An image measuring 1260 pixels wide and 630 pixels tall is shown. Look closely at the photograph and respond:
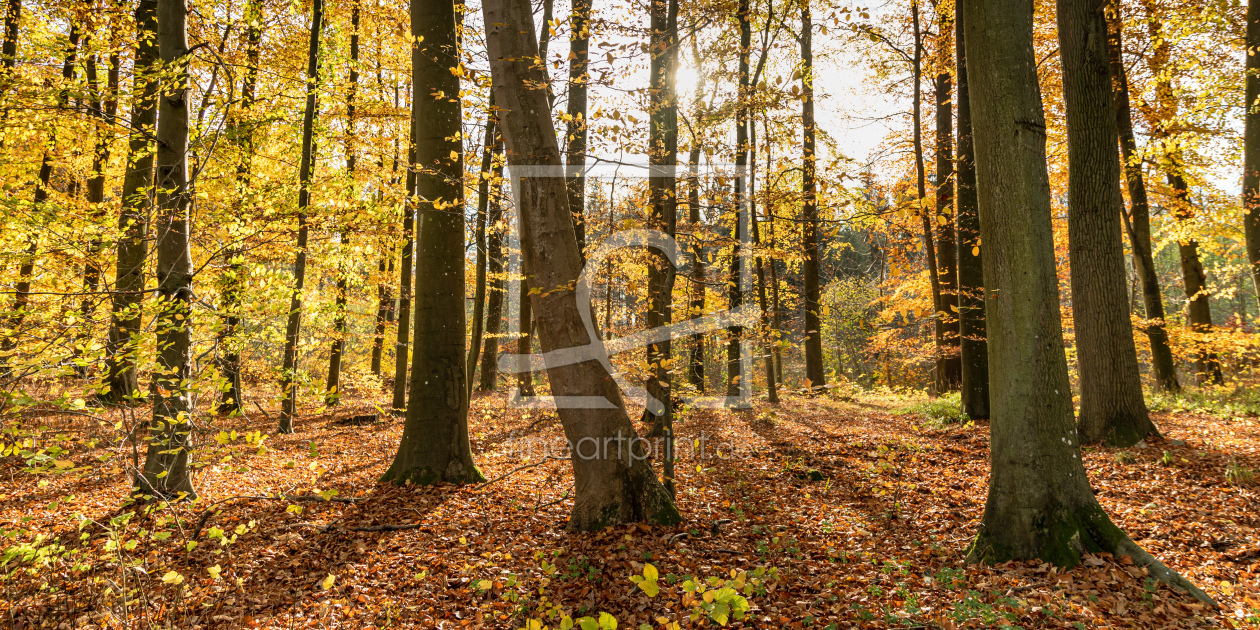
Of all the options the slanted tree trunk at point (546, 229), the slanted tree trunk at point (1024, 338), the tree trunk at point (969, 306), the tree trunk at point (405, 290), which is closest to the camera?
the slanted tree trunk at point (1024, 338)

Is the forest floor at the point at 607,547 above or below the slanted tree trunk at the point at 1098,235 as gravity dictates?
below

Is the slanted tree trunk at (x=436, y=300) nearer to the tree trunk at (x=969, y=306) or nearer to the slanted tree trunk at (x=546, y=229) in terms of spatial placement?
the slanted tree trunk at (x=546, y=229)

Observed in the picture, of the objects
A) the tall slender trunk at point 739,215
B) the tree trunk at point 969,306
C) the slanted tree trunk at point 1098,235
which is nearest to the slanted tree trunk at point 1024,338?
the tall slender trunk at point 739,215

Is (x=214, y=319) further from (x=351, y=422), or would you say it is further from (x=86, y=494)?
(x=351, y=422)

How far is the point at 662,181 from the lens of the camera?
23.9 ft

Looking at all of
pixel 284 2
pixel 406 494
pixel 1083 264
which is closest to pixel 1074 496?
pixel 1083 264

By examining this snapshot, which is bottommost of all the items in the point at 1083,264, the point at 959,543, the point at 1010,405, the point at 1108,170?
the point at 959,543

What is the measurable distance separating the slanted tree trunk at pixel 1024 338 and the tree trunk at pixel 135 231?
6109mm

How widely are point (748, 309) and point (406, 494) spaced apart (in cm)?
802

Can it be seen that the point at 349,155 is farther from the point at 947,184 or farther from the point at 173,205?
the point at 947,184

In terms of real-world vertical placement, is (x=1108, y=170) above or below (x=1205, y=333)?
above

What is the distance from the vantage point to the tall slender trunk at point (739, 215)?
668 cm

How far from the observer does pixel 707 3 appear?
711cm

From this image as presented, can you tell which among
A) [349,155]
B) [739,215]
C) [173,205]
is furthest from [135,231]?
[739,215]
